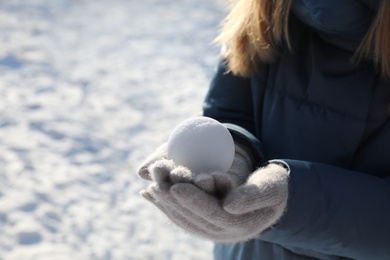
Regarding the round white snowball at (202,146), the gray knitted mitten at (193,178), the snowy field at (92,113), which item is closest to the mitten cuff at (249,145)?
the round white snowball at (202,146)

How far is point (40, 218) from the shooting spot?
246cm

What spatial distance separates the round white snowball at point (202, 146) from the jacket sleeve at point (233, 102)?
0.22 meters

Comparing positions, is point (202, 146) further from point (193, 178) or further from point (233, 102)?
point (233, 102)

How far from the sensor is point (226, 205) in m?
0.94

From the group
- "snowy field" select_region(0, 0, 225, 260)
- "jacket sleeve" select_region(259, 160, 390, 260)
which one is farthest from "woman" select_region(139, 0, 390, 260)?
"snowy field" select_region(0, 0, 225, 260)

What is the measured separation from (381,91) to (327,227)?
0.93ft

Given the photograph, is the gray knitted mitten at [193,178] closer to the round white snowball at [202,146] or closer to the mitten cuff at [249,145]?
the round white snowball at [202,146]

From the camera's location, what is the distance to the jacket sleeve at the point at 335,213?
1066 millimetres

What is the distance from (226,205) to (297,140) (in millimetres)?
364

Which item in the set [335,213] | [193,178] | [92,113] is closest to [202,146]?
[193,178]

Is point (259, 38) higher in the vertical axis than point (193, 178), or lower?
higher

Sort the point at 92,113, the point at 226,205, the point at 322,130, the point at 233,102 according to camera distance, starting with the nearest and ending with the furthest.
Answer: the point at 226,205, the point at 322,130, the point at 233,102, the point at 92,113

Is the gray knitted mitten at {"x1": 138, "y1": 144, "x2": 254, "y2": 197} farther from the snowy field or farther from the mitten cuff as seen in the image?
the snowy field

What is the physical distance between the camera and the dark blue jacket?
3.55ft
